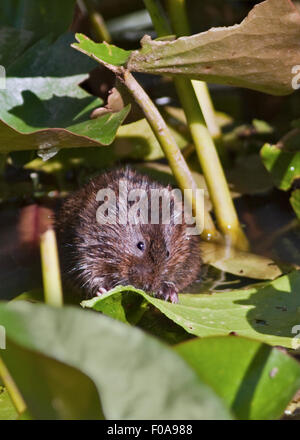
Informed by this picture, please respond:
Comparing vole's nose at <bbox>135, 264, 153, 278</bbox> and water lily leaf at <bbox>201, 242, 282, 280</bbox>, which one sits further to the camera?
water lily leaf at <bbox>201, 242, 282, 280</bbox>

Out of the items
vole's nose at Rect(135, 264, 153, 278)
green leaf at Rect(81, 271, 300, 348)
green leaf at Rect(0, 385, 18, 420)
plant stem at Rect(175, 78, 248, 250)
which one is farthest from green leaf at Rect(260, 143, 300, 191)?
green leaf at Rect(0, 385, 18, 420)

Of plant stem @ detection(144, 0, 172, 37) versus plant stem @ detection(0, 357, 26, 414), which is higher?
plant stem @ detection(144, 0, 172, 37)

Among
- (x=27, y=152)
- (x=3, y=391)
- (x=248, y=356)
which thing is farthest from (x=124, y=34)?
(x=248, y=356)

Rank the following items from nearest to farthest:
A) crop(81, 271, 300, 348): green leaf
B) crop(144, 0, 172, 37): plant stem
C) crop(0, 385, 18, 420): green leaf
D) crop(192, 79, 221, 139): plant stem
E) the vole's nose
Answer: crop(0, 385, 18, 420): green leaf < crop(81, 271, 300, 348): green leaf < the vole's nose < crop(144, 0, 172, 37): plant stem < crop(192, 79, 221, 139): plant stem

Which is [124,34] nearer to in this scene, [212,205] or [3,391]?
[212,205]

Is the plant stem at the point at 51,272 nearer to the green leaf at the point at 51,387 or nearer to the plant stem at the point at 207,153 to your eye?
the green leaf at the point at 51,387

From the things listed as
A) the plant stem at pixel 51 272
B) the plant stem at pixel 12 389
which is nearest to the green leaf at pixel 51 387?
the plant stem at pixel 12 389

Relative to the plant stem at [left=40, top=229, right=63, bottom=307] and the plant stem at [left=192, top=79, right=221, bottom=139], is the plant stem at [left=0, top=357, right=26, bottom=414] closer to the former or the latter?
the plant stem at [left=40, top=229, right=63, bottom=307]
